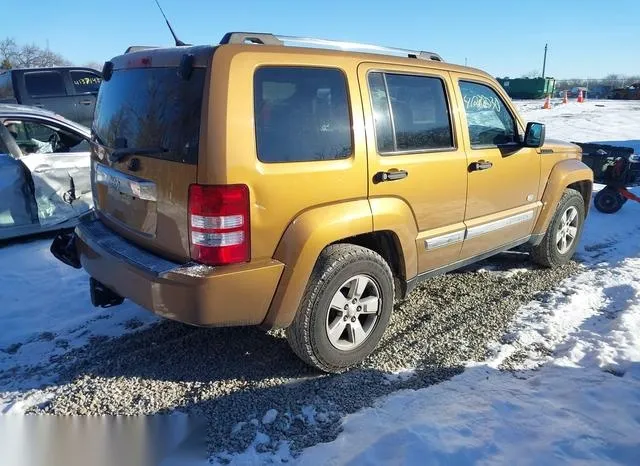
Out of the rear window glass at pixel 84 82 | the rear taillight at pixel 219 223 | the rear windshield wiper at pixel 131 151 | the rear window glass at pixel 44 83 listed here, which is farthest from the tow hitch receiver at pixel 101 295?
the rear window glass at pixel 44 83

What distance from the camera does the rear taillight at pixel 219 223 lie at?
2.69 metres

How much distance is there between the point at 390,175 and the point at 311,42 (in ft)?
3.17

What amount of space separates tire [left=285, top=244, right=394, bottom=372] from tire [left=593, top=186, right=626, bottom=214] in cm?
557

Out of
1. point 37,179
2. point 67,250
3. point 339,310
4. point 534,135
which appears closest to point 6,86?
point 37,179

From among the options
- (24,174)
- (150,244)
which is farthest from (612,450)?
(24,174)

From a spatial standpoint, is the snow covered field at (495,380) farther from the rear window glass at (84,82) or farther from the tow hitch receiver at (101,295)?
the rear window glass at (84,82)

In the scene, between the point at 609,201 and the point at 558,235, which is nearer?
the point at 558,235

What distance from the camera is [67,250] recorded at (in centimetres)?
378

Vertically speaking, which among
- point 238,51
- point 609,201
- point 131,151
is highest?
point 238,51

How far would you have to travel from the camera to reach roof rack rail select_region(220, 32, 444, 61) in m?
2.88

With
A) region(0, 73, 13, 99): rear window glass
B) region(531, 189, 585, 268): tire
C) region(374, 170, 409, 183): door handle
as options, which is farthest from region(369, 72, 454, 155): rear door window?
region(0, 73, 13, 99): rear window glass

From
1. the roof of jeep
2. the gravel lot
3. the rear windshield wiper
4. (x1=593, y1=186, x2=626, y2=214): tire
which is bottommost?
the gravel lot

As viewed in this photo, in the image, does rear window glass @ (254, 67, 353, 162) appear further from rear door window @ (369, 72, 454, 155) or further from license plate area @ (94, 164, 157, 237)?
license plate area @ (94, 164, 157, 237)

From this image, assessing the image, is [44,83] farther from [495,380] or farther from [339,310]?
[495,380]
